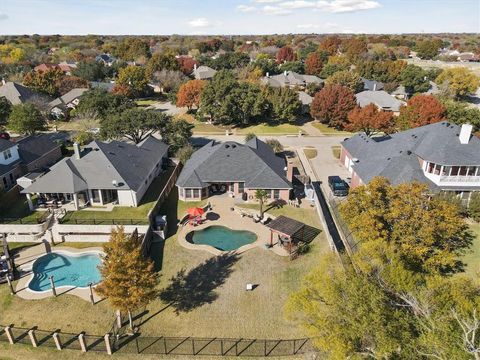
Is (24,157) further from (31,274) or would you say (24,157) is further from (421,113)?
(421,113)

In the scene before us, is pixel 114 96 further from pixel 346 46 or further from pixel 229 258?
pixel 346 46

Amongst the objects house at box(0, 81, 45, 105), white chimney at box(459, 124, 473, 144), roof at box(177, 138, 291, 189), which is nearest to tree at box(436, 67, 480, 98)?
white chimney at box(459, 124, 473, 144)

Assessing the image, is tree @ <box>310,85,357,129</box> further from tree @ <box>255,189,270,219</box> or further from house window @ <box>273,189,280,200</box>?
tree @ <box>255,189,270,219</box>

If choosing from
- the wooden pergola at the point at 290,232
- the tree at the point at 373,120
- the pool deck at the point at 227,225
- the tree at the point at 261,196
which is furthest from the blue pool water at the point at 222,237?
the tree at the point at 373,120

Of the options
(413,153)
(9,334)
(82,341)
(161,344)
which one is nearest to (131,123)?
(9,334)

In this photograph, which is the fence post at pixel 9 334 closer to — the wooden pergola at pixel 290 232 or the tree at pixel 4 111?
the wooden pergola at pixel 290 232
